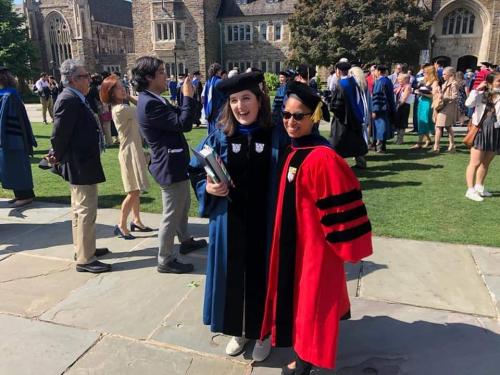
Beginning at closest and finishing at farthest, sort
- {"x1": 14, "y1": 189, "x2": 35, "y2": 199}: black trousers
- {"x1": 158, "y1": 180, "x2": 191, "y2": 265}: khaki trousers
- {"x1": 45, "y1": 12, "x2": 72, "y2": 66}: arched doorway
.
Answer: {"x1": 158, "y1": 180, "x2": 191, "y2": 265}: khaki trousers → {"x1": 14, "y1": 189, "x2": 35, "y2": 199}: black trousers → {"x1": 45, "y1": 12, "x2": 72, "y2": 66}: arched doorway

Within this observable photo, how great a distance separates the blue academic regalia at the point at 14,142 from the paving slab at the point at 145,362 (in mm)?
4261

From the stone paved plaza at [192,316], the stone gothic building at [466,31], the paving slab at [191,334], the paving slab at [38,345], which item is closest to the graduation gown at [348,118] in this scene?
the stone paved plaza at [192,316]

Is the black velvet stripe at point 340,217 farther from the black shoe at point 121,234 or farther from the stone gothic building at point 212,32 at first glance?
the stone gothic building at point 212,32

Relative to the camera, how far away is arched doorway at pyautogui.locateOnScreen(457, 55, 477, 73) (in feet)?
121

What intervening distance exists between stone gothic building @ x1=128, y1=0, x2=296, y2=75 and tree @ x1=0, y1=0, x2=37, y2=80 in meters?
9.85

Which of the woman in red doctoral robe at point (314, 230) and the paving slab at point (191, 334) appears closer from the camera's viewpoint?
the woman in red doctoral robe at point (314, 230)

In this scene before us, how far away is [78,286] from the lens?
4.04 m

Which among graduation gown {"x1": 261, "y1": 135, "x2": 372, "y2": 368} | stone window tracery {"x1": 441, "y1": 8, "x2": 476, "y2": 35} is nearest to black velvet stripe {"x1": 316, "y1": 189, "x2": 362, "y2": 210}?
graduation gown {"x1": 261, "y1": 135, "x2": 372, "y2": 368}

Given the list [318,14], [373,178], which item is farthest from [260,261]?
[318,14]

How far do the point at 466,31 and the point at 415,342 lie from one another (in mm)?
39151

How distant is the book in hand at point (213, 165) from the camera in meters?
2.51

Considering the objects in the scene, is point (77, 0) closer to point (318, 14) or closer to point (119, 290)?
point (318, 14)

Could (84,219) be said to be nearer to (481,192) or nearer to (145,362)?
(145,362)

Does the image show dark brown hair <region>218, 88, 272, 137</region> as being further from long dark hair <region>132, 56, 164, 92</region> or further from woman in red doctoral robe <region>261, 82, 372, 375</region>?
long dark hair <region>132, 56, 164, 92</region>
